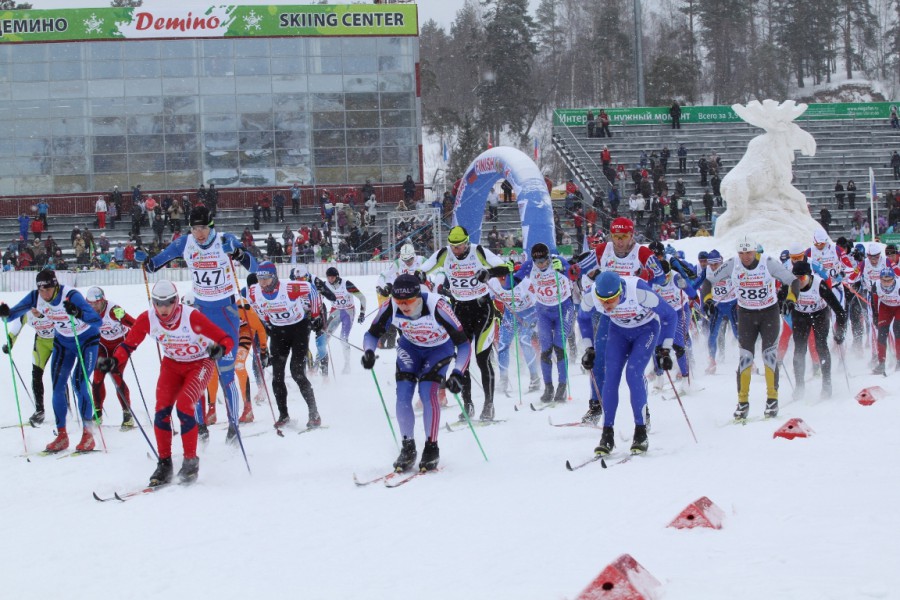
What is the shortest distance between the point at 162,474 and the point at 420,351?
7.23ft

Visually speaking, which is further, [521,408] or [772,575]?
[521,408]

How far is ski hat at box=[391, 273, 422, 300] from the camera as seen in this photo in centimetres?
770

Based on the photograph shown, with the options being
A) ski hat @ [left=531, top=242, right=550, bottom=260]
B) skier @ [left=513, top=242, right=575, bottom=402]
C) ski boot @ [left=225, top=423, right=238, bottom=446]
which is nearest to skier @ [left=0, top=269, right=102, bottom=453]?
ski boot @ [left=225, top=423, right=238, bottom=446]

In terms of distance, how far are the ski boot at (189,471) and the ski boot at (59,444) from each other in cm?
225

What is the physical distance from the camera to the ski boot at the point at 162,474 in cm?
755

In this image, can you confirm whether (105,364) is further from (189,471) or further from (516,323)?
(516,323)

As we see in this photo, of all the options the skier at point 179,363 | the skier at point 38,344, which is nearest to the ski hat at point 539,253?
the skier at point 179,363

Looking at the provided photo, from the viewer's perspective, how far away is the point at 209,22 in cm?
3747

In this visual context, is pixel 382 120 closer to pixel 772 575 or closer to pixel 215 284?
pixel 215 284

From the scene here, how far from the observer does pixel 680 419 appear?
9.66m

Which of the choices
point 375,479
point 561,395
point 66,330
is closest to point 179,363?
point 375,479

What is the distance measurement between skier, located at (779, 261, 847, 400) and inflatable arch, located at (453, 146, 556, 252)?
528 cm

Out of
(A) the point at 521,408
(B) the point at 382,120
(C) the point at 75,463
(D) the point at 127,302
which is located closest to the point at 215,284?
(C) the point at 75,463

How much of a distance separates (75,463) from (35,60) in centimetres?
3284
